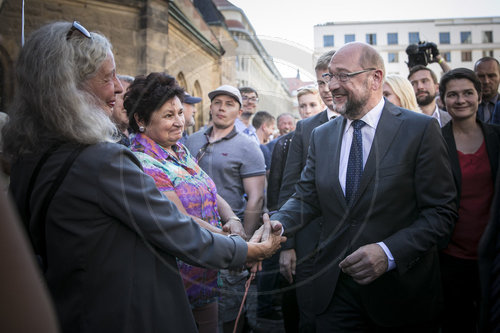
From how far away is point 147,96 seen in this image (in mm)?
2508

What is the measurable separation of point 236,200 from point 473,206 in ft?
6.60

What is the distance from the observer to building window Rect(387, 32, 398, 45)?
5222cm

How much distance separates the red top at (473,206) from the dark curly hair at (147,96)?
8.01 feet

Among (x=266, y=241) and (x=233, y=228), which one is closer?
(x=266, y=241)

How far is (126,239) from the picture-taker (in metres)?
1.49

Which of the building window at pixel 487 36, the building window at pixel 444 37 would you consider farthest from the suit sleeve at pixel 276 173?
the building window at pixel 487 36

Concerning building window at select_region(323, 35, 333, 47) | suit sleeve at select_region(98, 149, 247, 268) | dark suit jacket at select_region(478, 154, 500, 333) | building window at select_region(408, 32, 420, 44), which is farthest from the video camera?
building window at select_region(408, 32, 420, 44)

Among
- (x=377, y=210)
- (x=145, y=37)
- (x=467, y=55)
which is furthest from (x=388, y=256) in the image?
(x=467, y=55)

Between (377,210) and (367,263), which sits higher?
(377,210)

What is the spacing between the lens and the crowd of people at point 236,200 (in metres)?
1.39

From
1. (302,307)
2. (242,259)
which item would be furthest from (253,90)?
(242,259)

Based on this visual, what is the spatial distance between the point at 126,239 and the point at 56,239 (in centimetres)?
25

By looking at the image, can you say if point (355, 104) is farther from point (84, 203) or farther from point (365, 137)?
point (84, 203)

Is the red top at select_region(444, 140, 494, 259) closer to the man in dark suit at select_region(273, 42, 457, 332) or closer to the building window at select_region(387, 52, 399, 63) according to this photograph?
the man in dark suit at select_region(273, 42, 457, 332)
